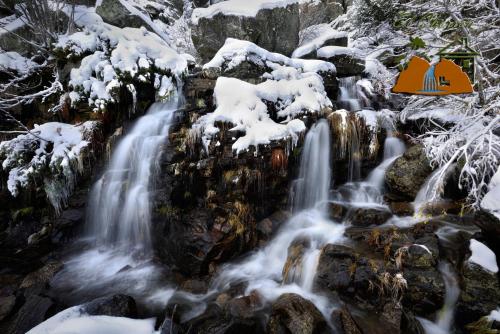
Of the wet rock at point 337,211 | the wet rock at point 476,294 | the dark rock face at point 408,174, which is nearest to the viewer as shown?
the wet rock at point 476,294

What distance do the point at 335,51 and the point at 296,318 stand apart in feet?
29.0

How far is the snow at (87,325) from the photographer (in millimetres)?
3300

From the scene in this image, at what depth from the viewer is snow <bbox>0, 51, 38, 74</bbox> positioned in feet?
24.5

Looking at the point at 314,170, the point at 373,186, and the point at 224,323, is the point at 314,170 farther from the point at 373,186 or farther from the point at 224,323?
the point at 224,323

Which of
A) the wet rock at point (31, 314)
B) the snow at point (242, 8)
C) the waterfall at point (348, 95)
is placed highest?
the snow at point (242, 8)

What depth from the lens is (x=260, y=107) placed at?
21.8 feet

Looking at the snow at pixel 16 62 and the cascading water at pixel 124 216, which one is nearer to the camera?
the cascading water at pixel 124 216

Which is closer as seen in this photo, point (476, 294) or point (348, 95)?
point (476, 294)

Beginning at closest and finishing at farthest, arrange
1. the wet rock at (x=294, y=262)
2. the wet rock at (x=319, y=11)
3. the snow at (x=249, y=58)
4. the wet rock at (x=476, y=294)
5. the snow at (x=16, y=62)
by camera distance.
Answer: the wet rock at (x=476, y=294) → the wet rock at (x=294, y=262) → the snow at (x=16, y=62) → the snow at (x=249, y=58) → the wet rock at (x=319, y=11)

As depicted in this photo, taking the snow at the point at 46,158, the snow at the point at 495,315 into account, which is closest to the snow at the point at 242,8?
the snow at the point at 46,158

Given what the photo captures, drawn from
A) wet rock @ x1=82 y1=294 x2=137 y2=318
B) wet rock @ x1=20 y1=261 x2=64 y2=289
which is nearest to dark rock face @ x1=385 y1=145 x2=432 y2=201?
wet rock @ x1=82 y1=294 x2=137 y2=318

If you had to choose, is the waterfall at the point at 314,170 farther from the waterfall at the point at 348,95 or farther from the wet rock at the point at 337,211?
the waterfall at the point at 348,95

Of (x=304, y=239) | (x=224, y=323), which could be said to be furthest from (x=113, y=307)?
(x=304, y=239)

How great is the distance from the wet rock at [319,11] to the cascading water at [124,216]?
10.1 meters
